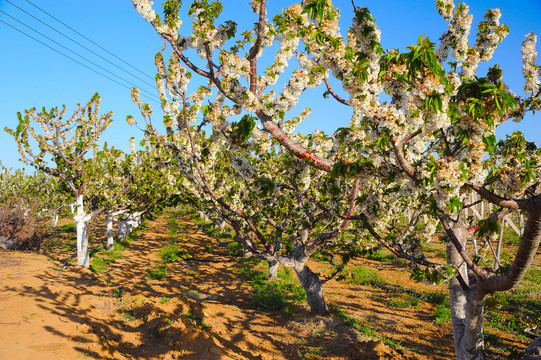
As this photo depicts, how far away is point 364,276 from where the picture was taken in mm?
14500

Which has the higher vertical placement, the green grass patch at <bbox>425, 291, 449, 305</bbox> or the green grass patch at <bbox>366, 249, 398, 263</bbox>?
the green grass patch at <bbox>366, 249, 398, 263</bbox>

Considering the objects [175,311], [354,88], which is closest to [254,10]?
[354,88]

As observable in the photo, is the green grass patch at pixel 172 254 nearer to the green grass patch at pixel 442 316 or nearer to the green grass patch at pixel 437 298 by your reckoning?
the green grass patch at pixel 437 298

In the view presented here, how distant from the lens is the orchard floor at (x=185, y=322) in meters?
7.12

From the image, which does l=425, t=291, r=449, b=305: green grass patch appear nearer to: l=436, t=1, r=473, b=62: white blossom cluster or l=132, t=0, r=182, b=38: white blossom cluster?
l=436, t=1, r=473, b=62: white blossom cluster

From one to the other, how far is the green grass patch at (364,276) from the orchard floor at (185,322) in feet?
1.59

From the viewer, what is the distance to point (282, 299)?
11.3 meters

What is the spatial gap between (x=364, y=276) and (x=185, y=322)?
30.2ft

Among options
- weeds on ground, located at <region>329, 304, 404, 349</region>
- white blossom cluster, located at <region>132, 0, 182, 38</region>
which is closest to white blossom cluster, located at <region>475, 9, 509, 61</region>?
white blossom cluster, located at <region>132, 0, 182, 38</region>

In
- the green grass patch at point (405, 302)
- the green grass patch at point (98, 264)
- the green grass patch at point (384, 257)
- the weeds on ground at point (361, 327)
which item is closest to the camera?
the weeds on ground at point (361, 327)

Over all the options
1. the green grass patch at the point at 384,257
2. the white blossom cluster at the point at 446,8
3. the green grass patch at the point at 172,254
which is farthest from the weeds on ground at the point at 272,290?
the white blossom cluster at the point at 446,8

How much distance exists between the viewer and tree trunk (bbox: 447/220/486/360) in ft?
14.5

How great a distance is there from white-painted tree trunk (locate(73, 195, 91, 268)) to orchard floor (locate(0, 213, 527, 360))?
64 cm

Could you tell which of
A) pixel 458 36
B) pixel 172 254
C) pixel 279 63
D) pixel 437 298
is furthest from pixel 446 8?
pixel 172 254
